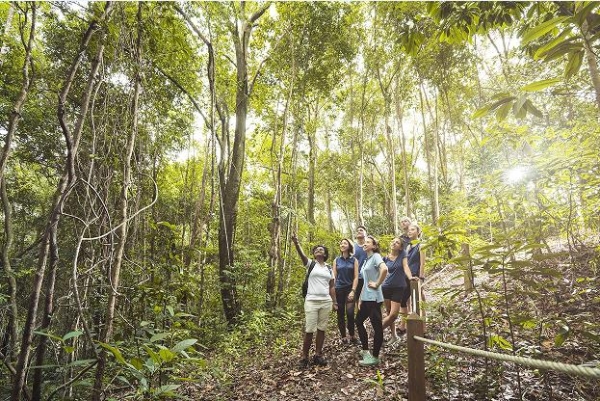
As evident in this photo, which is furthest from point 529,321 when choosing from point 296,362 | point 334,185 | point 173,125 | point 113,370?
point 334,185

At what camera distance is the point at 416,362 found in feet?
8.31

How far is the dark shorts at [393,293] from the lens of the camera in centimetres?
484

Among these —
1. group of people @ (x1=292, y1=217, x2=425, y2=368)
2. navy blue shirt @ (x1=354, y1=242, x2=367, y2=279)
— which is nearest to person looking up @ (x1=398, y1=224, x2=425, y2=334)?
group of people @ (x1=292, y1=217, x2=425, y2=368)

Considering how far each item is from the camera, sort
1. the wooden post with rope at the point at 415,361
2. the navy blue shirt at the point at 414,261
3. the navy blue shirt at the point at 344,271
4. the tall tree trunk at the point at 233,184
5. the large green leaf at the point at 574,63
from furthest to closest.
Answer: the tall tree trunk at the point at 233,184 < the navy blue shirt at the point at 344,271 < the navy blue shirt at the point at 414,261 < the wooden post with rope at the point at 415,361 < the large green leaf at the point at 574,63

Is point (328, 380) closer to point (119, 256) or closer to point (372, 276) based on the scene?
point (372, 276)

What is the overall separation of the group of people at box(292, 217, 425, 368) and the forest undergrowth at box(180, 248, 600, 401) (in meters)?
0.33

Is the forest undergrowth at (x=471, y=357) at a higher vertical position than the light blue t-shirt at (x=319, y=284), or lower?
lower

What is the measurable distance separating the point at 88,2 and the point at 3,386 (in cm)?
529

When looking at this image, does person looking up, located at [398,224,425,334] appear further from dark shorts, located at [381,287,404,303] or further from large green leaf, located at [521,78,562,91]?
large green leaf, located at [521,78,562,91]

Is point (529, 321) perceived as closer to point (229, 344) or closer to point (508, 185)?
point (508, 185)

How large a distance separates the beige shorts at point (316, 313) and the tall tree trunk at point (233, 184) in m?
3.48

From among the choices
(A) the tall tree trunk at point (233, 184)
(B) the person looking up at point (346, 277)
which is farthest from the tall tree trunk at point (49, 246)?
(A) the tall tree trunk at point (233, 184)

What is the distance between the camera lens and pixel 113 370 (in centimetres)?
447

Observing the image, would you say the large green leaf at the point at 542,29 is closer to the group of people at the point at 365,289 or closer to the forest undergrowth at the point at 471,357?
the forest undergrowth at the point at 471,357
